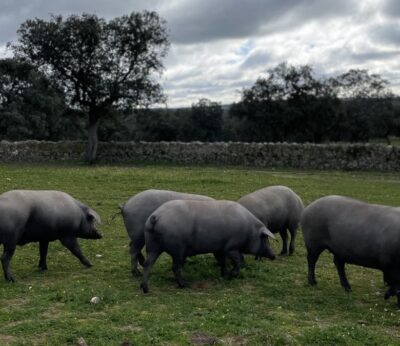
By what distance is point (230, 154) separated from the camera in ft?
105

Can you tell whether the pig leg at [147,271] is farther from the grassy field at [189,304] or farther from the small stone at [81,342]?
the small stone at [81,342]

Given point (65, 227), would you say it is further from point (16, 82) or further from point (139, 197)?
point (16, 82)

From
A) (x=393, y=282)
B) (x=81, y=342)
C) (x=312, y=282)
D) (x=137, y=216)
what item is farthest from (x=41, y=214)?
(x=393, y=282)

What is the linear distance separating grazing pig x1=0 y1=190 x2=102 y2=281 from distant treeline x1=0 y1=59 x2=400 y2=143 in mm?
24553

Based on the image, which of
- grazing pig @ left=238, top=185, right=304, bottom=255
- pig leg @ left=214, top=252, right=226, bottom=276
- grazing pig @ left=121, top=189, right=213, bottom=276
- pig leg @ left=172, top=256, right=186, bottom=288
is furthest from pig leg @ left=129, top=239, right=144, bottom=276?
grazing pig @ left=238, top=185, right=304, bottom=255

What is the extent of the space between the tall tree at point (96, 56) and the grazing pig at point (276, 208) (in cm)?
2227

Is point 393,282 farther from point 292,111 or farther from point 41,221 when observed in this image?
point 292,111

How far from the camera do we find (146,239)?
9062 millimetres

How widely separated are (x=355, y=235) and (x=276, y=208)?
279 centimetres

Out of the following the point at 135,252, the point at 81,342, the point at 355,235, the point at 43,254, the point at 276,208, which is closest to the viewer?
the point at 81,342

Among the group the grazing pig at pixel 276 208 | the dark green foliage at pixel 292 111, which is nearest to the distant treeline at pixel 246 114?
the dark green foliage at pixel 292 111

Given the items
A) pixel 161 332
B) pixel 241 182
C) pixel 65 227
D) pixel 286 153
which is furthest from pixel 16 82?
pixel 161 332

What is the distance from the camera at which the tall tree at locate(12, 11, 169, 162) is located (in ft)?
106

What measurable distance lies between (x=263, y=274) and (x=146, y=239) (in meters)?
2.26
